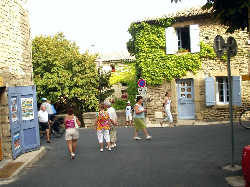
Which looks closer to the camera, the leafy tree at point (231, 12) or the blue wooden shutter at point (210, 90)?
the leafy tree at point (231, 12)

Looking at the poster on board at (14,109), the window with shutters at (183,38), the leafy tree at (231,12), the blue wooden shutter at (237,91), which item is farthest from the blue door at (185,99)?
the poster on board at (14,109)

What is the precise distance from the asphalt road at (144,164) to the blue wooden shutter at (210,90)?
572 centimetres

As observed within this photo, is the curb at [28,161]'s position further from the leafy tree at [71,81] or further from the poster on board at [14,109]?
the leafy tree at [71,81]

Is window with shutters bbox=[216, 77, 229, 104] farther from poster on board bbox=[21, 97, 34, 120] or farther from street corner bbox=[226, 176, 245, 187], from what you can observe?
street corner bbox=[226, 176, 245, 187]

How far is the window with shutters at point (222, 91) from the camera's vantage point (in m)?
17.8

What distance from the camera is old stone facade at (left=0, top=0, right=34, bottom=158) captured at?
8.91 metres

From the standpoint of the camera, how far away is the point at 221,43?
694cm

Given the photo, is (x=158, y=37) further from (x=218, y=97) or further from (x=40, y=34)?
(x=40, y=34)

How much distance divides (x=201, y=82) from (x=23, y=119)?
11.3 metres

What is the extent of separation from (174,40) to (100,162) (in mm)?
11900

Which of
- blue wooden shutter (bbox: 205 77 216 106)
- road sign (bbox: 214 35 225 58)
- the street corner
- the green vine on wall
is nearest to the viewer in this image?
the street corner

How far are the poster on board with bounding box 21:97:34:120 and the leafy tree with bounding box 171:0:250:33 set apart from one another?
19.3 feet

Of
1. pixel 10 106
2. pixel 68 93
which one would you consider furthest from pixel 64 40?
pixel 10 106

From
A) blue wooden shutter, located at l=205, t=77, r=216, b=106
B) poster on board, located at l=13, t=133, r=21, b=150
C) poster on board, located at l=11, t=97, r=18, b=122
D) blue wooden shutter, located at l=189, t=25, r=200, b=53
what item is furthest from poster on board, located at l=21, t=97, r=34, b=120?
blue wooden shutter, located at l=189, t=25, r=200, b=53
